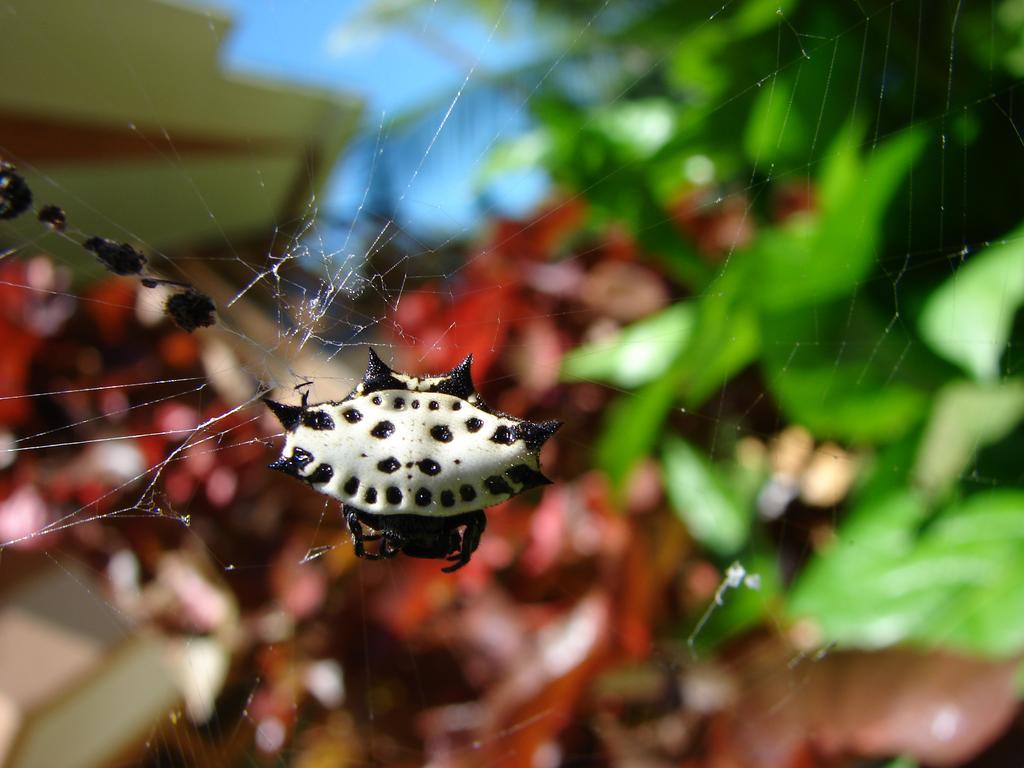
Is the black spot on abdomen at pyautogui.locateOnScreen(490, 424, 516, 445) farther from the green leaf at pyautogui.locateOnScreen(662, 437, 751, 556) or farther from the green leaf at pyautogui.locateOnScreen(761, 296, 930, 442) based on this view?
the green leaf at pyautogui.locateOnScreen(662, 437, 751, 556)

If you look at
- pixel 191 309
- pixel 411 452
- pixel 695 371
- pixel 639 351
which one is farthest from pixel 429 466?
pixel 639 351

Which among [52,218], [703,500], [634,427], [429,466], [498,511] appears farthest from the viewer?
[498,511]

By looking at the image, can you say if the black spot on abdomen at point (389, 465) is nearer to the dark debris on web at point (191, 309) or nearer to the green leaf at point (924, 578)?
the dark debris on web at point (191, 309)

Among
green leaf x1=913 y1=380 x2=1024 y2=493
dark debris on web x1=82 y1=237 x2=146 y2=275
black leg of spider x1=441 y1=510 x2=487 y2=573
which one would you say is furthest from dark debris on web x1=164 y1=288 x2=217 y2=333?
green leaf x1=913 y1=380 x2=1024 y2=493

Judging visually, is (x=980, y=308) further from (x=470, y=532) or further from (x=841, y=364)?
(x=470, y=532)

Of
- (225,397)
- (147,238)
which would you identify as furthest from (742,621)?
(147,238)

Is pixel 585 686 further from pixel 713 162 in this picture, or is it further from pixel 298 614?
pixel 713 162
